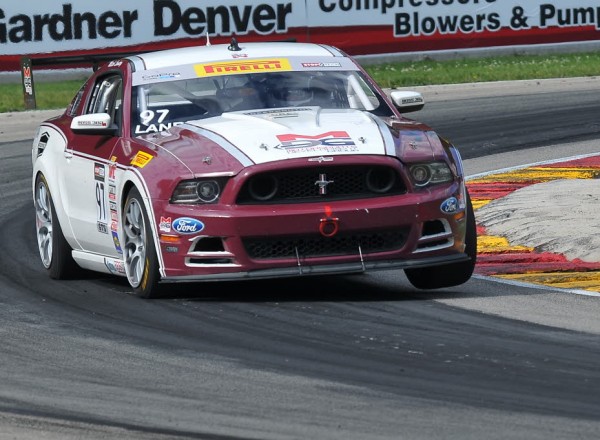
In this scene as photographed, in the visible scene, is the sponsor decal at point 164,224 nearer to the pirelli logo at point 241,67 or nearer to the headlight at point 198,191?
the headlight at point 198,191

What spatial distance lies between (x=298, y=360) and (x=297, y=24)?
2041 centimetres

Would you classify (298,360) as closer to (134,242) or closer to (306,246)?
(306,246)

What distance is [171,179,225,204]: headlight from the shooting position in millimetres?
9453

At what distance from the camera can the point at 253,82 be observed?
10789 millimetres

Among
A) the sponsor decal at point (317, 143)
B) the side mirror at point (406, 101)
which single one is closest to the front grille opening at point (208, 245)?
the sponsor decal at point (317, 143)

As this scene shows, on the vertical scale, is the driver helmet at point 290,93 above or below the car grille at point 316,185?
above

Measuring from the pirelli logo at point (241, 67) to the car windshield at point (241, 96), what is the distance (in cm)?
4

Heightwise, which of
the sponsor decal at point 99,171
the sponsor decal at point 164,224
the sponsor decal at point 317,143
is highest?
the sponsor decal at point 317,143

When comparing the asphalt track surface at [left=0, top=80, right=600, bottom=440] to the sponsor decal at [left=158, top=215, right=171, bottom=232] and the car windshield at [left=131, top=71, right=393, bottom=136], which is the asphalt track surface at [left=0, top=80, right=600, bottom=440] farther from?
the car windshield at [left=131, top=71, right=393, bottom=136]

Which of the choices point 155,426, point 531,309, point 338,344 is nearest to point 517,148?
point 531,309

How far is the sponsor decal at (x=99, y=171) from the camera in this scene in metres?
10.5

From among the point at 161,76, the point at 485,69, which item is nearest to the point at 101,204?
the point at 161,76

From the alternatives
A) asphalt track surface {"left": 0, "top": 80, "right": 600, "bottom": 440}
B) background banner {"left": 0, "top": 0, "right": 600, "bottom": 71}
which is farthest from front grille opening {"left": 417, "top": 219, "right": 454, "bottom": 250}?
background banner {"left": 0, "top": 0, "right": 600, "bottom": 71}

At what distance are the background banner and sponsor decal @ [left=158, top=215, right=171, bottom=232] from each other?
1713 cm
